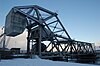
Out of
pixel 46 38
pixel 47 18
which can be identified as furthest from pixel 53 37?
pixel 47 18

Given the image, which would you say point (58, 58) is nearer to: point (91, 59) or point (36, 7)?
point (91, 59)

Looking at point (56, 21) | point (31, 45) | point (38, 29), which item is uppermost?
point (56, 21)

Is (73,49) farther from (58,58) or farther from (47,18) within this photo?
(47,18)

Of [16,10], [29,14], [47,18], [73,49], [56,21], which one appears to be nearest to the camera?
[16,10]

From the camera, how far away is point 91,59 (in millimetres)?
53812

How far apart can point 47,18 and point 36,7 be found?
5.72 meters

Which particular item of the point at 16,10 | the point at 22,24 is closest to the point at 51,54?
the point at 22,24

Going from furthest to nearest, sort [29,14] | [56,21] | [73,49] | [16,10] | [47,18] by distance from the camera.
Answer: [73,49] → [56,21] → [47,18] → [29,14] → [16,10]

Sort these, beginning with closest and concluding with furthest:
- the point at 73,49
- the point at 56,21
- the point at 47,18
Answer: the point at 47,18 < the point at 56,21 < the point at 73,49

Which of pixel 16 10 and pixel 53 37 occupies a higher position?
pixel 16 10

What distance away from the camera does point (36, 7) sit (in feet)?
169

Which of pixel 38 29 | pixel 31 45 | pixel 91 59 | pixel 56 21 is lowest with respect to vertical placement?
pixel 91 59

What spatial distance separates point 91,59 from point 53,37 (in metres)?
15.2

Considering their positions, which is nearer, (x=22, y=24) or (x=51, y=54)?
(x=22, y=24)
